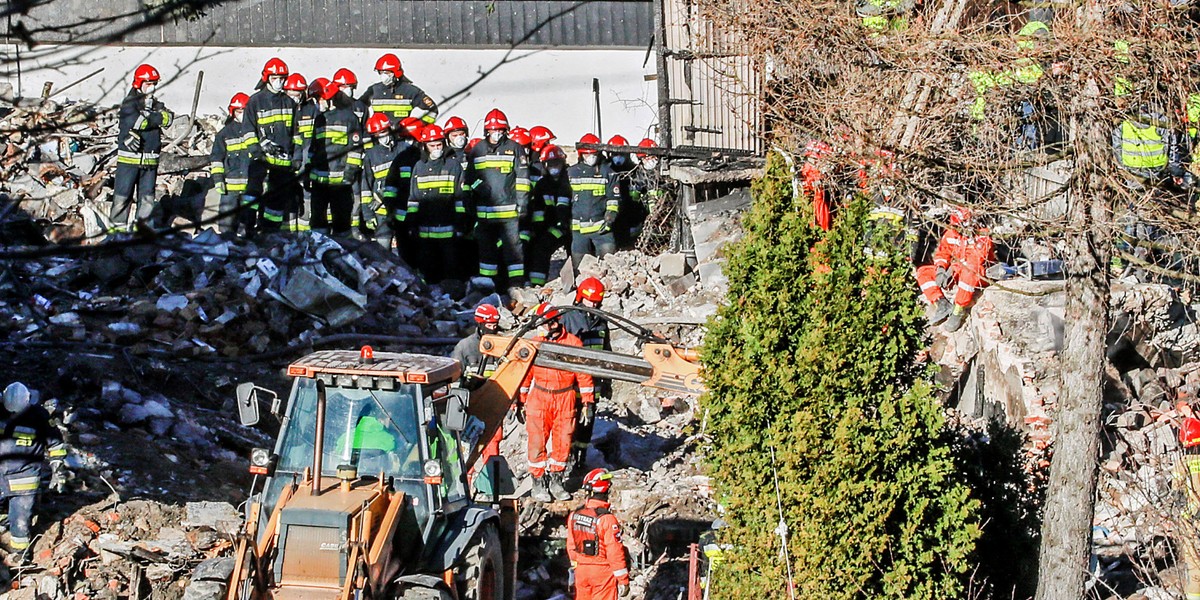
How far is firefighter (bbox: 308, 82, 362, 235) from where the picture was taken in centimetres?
1742

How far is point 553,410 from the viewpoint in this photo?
12062 mm

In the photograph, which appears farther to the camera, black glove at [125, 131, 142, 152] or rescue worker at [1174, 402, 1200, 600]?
black glove at [125, 131, 142, 152]

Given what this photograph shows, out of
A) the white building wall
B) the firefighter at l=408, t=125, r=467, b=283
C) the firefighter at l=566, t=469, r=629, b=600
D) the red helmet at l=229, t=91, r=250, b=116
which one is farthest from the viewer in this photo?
the white building wall

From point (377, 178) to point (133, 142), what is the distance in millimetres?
3017

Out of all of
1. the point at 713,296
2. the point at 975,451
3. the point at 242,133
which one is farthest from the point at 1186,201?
the point at 242,133

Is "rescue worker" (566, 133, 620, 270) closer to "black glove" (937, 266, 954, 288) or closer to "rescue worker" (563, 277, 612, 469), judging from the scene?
"black glove" (937, 266, 954, 288)

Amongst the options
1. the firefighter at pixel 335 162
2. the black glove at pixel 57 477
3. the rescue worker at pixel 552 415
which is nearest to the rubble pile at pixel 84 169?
the firefighter at pixel 335 162

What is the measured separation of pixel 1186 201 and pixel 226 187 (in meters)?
11.7

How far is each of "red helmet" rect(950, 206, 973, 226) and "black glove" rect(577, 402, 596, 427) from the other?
12.5ft

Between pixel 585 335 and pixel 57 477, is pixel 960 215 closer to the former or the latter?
pixel 585 335

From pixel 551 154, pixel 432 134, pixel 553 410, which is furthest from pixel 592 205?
pixel 553 410

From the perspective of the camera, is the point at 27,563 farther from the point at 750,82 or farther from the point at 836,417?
the point at 750,82

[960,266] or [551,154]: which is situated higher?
[551,154]

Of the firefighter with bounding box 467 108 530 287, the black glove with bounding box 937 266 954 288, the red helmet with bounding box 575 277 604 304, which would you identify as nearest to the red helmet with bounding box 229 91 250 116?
the firefighter with bounding box 467 108 530 287
